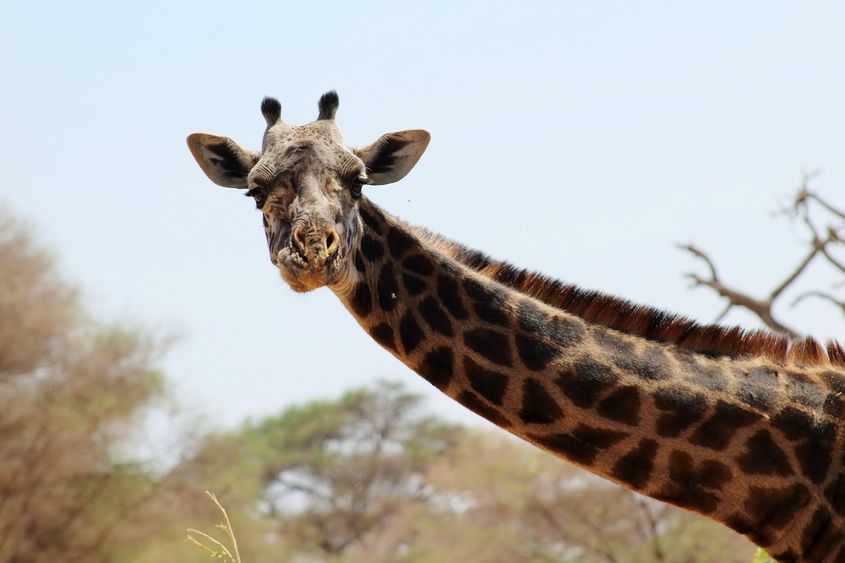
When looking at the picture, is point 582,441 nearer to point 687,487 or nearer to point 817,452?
point 687,487

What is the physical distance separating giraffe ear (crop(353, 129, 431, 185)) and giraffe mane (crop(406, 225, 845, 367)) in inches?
40.3

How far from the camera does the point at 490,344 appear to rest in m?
7.67

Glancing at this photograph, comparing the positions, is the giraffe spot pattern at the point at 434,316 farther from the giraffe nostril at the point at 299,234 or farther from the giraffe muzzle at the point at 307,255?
the giraffe nostril at the point at 299,234

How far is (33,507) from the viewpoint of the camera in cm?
3647

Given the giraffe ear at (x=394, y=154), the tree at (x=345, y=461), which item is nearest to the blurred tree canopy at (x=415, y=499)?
the tree at (x=345, y=461)

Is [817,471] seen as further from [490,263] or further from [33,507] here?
[33,507]

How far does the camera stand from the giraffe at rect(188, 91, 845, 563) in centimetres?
742

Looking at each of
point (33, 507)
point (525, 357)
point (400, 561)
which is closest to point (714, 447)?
point (525, 357)

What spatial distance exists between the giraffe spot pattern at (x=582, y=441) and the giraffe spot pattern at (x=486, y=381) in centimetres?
27

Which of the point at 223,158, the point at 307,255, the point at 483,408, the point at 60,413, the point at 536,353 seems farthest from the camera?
the point at 60,413

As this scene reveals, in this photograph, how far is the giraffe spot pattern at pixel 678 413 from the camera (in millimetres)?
7465

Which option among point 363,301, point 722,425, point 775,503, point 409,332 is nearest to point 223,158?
point 363,301

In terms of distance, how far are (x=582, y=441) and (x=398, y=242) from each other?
4.88 ft

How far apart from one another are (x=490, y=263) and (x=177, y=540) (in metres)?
32.2
